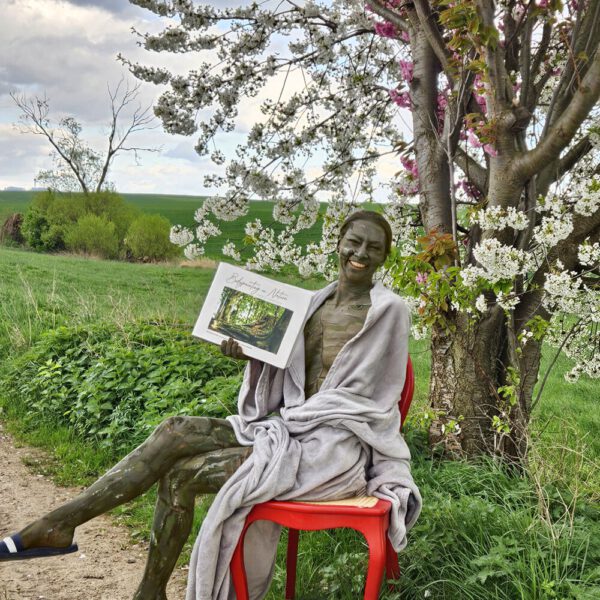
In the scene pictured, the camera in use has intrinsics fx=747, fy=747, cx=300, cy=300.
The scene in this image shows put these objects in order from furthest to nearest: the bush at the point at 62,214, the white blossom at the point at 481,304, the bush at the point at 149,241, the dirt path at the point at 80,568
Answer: the bush at the point at 62,214, the bush at the point at 149,241, the white blossom at the point at 481,304, the dirt path at the point at 80,568

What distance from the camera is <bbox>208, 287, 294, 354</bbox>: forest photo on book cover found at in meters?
2.91

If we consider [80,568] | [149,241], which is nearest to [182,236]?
[80,568]

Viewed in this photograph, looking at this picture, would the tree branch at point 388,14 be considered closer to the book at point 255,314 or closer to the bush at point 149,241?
the book at point 255,314

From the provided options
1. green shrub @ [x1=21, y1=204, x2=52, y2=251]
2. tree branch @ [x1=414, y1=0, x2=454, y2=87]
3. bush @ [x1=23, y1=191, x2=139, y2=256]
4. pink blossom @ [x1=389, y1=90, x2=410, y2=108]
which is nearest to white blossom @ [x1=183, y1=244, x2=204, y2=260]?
pink blossom @ [x1=389, y1=90, x2=410, y2=108]

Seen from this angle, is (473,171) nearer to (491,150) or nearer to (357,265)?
(491,150)

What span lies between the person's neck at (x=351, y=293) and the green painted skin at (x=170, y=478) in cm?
8

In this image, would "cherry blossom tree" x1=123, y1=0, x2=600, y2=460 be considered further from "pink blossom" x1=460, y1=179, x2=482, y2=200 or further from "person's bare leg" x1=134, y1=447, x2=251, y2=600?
"person's bare leg" x1=134, y1=447, x2=251, y2=600

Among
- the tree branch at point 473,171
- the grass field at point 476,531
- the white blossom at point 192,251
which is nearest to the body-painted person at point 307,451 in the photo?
the grass field at point 476,531

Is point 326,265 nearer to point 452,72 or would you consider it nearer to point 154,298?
point 452,72

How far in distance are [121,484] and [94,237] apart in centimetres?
2100

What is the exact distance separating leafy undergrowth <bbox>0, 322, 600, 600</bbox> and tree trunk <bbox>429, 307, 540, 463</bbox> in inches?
6.5

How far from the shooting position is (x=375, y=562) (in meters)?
2.55

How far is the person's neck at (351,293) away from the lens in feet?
9.97

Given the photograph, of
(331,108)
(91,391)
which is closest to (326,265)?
(331,108)
